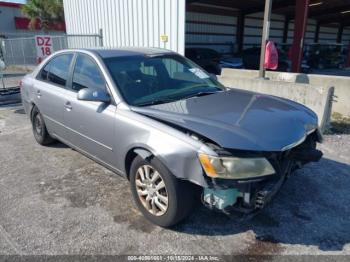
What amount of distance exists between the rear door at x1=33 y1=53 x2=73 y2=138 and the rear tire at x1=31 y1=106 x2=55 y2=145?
7.8 inches

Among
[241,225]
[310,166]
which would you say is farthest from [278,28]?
[241,225]

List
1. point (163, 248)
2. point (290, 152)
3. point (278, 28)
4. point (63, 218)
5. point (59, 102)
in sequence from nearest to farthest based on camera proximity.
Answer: point (163, 248) < point (290, 152) < point (63, 218) < point (59, 102) < point (278, 28)

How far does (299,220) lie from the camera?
10.3 ft

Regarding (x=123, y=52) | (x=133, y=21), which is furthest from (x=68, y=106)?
(x=133, y=21)

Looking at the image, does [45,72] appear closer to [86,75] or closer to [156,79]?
[86,75]

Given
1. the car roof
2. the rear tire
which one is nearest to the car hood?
the car roof

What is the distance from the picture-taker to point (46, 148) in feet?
16.9

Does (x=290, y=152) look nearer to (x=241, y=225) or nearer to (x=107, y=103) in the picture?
(x=241, y=225)

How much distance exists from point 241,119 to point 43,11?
1226 inches

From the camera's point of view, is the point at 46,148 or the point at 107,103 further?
the point at 46,148

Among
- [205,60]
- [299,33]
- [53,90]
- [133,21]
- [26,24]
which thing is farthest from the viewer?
[26,24]

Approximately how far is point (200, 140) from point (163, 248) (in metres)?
1.02

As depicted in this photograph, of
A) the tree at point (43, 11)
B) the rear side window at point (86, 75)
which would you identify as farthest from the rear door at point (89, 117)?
the tree at point (43, 11)

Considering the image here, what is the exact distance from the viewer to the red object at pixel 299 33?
1298cm
